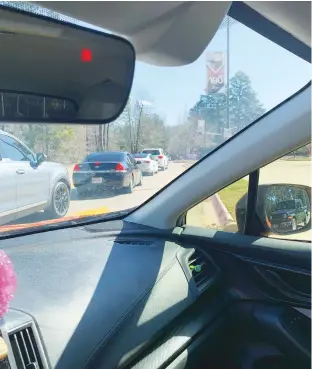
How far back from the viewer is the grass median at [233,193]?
238 centimetres

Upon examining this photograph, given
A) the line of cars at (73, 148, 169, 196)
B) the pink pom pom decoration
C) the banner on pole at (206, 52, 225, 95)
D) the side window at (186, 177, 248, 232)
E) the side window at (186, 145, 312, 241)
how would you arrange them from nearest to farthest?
the pink pom pom decoration → the banner on pole at (206, 52, 225, 95) → the side window at (186, 145, 312, 241) → the side window at (186, 177, 248, 232) → the line of cars at (73, 148, 169, 196)

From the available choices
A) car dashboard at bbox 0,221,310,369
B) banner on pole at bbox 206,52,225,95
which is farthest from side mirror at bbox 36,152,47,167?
banner on pole at bbox 206,52,225,95

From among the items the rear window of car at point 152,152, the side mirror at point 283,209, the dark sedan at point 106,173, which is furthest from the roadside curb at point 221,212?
the rear window of car at point 152,152

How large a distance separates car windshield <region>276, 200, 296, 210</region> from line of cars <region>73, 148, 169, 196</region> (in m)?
1.08

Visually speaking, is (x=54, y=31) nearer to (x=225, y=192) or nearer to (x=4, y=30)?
(x=4, y=30)

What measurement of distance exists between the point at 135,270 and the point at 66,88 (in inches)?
47.4

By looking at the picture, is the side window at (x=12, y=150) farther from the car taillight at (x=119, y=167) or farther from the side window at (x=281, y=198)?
the side window at (x=281, y=198)

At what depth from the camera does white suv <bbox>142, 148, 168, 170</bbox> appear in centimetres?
324

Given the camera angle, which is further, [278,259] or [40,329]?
[278,259]

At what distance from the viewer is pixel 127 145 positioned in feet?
10.9

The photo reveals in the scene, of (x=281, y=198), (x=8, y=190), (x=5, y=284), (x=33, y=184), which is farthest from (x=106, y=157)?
(x=5, y=284)

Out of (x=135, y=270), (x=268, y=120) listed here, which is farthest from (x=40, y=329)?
(x=268, y=120)

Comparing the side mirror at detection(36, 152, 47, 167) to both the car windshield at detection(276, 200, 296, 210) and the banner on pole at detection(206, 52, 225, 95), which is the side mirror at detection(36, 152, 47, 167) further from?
the car windshield at detection(276, 200, 296, 210)

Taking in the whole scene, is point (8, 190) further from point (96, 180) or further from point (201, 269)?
point (201, 269)
